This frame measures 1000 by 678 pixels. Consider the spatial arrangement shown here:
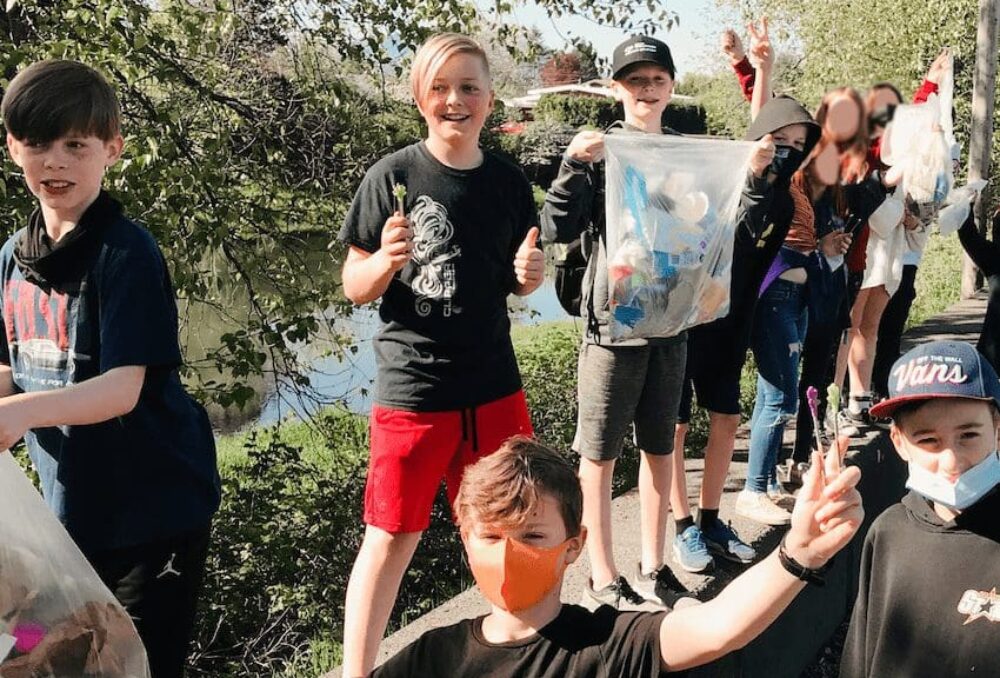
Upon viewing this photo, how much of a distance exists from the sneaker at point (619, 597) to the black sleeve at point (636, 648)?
151cm

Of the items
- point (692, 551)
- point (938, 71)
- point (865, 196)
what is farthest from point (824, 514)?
point (692, 551)

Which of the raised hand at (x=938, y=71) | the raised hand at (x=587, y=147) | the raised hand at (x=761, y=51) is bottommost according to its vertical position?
the raised hand at (x=587, y=147)

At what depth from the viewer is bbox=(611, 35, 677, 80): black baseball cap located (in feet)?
10.7

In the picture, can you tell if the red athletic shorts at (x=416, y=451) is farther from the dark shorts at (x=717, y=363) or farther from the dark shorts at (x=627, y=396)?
the dark shorts at (x=717, y=363)

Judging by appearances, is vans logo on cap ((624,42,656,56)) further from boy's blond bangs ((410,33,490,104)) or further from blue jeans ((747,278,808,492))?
blue jeans ((747,278,808,492))

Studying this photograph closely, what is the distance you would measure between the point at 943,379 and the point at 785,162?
0.86 meters

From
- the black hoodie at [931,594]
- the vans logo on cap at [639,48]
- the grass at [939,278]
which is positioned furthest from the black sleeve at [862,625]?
the grass at [939,278]

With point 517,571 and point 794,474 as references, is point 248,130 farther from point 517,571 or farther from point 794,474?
point 517,571

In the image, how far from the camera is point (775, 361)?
4.18 m

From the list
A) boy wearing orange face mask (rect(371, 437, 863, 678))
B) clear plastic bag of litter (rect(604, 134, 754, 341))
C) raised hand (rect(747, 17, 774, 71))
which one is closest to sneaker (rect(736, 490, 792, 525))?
clear plastic bag of litter (rect(604, 134, 754, 341))

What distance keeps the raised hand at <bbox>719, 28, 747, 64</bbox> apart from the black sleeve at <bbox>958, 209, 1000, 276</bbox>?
339cm

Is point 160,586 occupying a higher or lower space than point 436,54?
lower

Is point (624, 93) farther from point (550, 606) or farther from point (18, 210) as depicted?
point (18, 210)

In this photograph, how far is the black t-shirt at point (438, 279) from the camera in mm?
A: 2881
